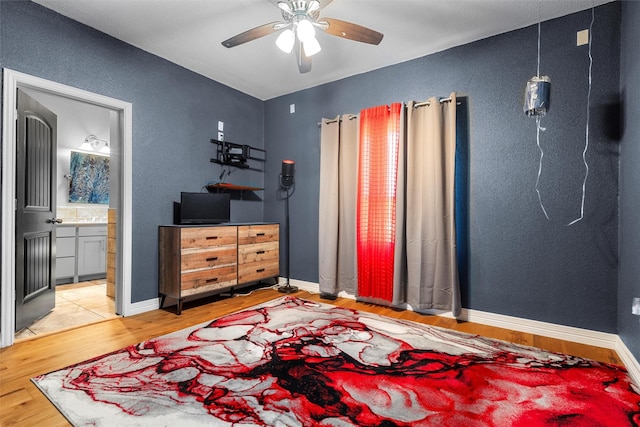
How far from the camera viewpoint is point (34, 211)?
257 centimetres

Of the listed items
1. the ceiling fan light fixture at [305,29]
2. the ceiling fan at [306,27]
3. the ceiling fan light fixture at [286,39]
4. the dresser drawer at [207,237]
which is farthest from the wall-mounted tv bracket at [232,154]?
the ceiling fan light fixture at [305,29]

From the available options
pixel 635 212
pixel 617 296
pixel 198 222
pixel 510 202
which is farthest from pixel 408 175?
pixel 198 222

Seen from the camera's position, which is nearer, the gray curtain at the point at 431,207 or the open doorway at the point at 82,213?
the gray curtain at the point at 431,207

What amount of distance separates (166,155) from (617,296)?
4.10 m

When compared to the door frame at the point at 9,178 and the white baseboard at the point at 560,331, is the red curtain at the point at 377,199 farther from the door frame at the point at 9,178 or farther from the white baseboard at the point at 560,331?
the door frame at the point at 9,178

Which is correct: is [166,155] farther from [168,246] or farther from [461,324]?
[461,324]

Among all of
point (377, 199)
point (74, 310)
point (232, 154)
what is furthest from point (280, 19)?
point (74, 310)

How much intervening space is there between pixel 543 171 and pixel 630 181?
0.55 meters

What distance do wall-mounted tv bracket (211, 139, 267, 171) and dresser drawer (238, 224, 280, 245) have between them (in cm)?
91

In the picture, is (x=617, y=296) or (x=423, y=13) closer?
(x=617, y=296)

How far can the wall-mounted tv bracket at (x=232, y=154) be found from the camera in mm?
3707

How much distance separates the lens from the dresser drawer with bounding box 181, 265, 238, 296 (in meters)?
2.87

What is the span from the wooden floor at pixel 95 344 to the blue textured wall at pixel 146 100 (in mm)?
466

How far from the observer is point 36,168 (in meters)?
2.63
